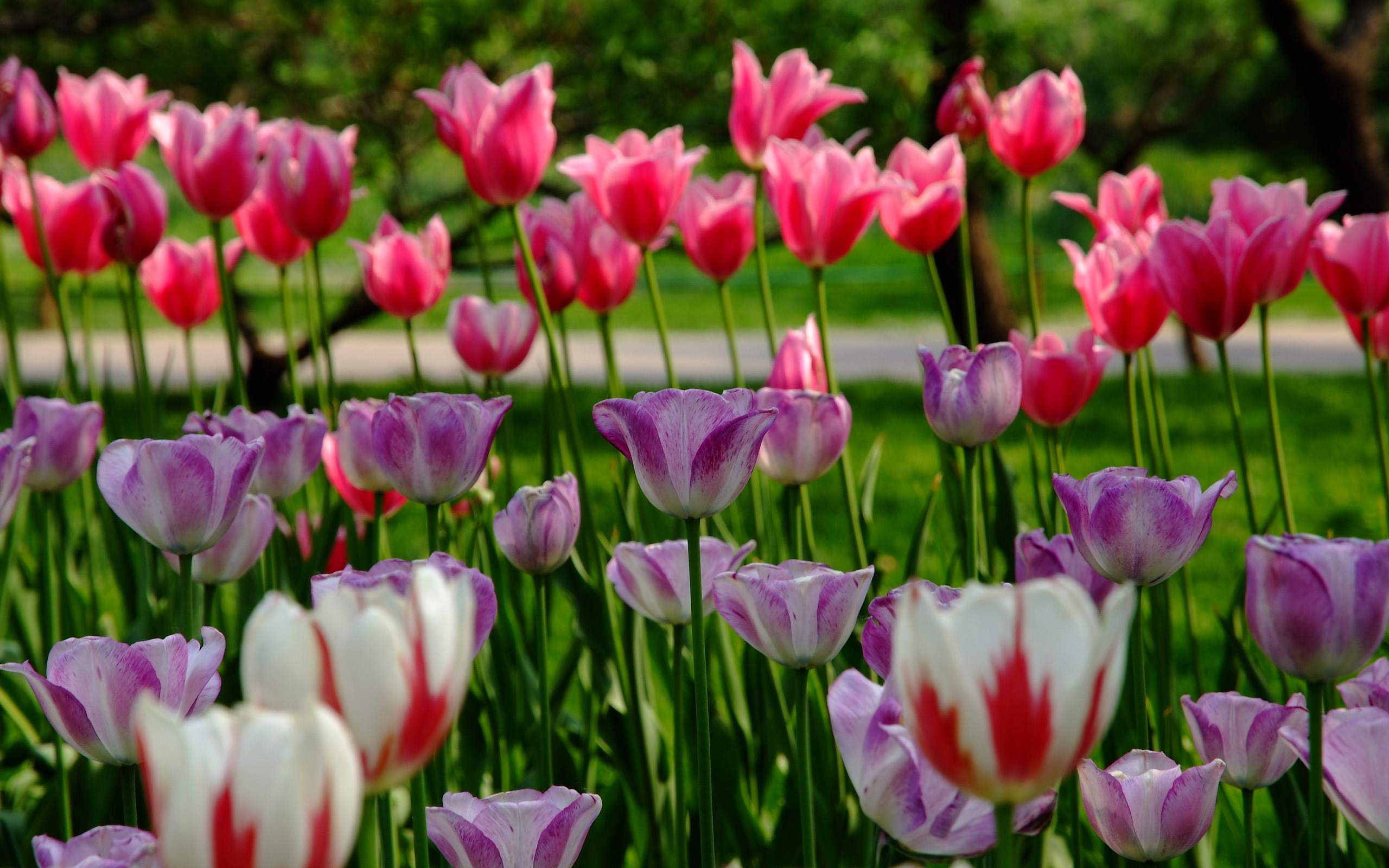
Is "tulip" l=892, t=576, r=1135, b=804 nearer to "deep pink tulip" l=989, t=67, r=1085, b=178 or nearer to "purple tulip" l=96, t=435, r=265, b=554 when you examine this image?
"purple tulip" l=96, t=435, r=265, b=554

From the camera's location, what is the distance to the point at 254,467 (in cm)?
99

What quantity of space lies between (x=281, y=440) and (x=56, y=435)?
31 cm

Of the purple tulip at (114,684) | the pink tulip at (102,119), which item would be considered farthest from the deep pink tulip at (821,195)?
the pink tulip at (102,119)

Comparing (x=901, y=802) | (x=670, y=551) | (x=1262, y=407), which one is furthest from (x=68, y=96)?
(x=1262, y=407)

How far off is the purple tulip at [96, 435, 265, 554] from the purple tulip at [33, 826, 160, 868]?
0.31 meters

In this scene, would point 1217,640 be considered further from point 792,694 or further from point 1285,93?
point 1285,93

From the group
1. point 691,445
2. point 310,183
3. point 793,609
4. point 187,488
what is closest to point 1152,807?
point 793,609

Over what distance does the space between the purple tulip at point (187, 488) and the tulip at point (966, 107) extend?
130cm

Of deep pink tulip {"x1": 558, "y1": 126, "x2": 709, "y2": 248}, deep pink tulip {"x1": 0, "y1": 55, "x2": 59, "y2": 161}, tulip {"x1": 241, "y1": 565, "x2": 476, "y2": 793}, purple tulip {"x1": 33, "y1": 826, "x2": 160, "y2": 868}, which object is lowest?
purple tulip {"x1": 33, "y1": 826, "x2": 160, "y2": 868}

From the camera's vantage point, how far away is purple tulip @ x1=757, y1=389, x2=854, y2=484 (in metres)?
1.25

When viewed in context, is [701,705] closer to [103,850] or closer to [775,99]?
[103,850]

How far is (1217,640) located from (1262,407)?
11.2 feet

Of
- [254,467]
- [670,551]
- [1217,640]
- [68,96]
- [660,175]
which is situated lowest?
[1217,640]

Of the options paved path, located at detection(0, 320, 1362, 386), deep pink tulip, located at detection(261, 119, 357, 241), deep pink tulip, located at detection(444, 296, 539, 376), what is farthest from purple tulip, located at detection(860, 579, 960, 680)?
paved path, located at detection(0, 320, 1362, 386)
